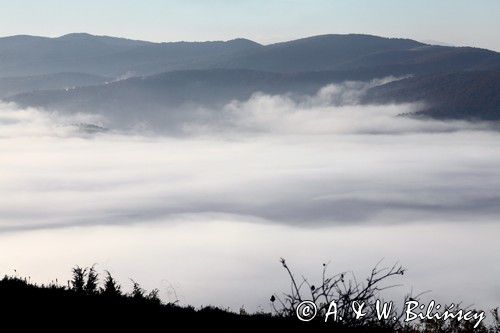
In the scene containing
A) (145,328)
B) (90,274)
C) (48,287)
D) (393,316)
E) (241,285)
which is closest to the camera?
(145,328)

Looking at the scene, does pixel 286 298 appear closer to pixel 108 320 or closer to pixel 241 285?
pixel 108 320

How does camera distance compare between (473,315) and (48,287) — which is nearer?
(473,315)

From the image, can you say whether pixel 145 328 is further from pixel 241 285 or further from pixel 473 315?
pixel 241 285

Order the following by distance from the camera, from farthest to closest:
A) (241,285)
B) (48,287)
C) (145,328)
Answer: (241,285), (48,287), (145,328)

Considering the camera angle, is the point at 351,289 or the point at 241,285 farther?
the point at 241,285

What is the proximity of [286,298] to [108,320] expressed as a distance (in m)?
2.70

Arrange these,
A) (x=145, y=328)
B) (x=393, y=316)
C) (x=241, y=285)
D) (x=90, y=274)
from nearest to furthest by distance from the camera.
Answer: (x=145, y=328) → (x=393, y=316) → (x=90, y=274) → (x=241, y=285)

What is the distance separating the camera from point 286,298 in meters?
13.0

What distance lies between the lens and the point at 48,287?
15.1 metres

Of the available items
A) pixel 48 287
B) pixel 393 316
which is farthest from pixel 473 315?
pixel 48 287

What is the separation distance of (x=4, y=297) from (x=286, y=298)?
456 centimetres

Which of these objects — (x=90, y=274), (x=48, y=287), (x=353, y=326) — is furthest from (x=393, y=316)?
(x=90, y=274)

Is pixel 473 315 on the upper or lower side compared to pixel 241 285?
upper

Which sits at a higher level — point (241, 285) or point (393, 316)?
point (393, 316)
